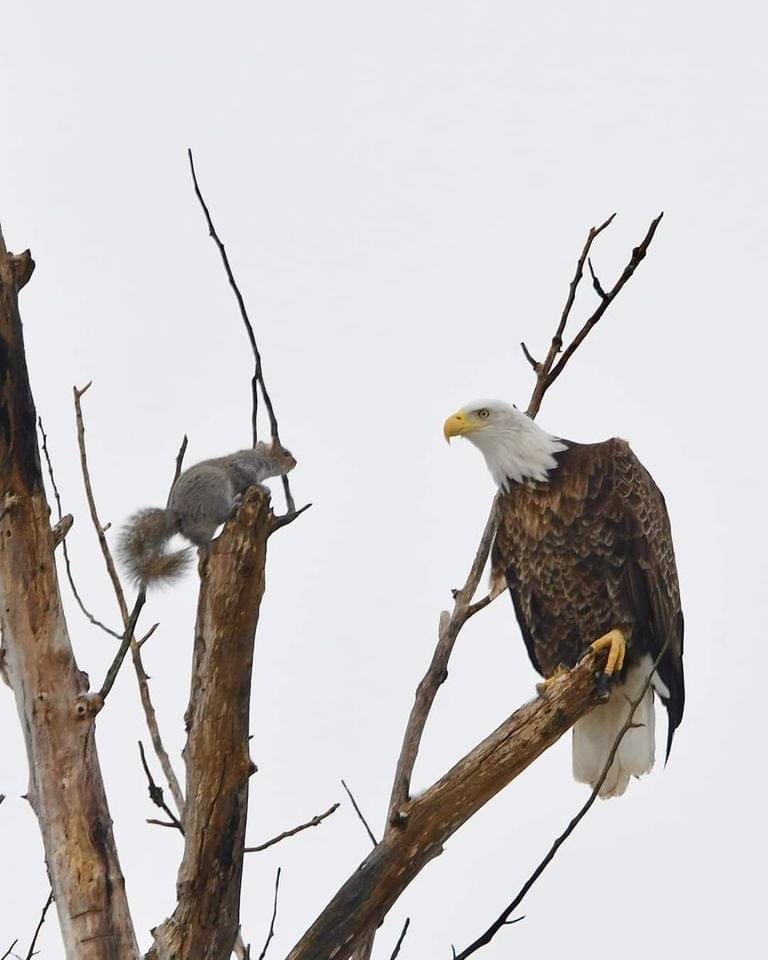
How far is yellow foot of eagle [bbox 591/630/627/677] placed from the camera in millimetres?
4602

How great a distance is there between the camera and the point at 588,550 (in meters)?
4.88

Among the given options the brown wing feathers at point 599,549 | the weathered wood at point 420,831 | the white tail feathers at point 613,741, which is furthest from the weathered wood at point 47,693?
the white tail feathers at point 613,741

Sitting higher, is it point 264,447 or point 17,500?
point 264,447

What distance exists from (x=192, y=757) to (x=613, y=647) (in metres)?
2.23

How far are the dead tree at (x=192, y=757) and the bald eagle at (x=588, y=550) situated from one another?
162 cm

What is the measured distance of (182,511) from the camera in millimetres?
3715

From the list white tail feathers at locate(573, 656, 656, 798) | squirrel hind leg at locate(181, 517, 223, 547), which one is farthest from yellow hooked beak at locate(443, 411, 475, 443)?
squirrel hind leg at locate(181, 517, 223, 547)

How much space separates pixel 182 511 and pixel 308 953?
134cm

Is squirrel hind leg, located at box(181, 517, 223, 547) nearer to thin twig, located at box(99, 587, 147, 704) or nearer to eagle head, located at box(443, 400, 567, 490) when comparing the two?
thin twig, located at box(99, 587, 147, 704)

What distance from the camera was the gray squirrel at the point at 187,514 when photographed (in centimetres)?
367

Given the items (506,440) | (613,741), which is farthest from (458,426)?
(613,741)

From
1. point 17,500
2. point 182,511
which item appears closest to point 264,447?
point 182,511

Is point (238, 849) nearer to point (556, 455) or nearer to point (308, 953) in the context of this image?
point (308, 953)

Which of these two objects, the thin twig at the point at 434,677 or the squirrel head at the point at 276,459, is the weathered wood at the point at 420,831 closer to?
the thin twig at the point at 434,677
